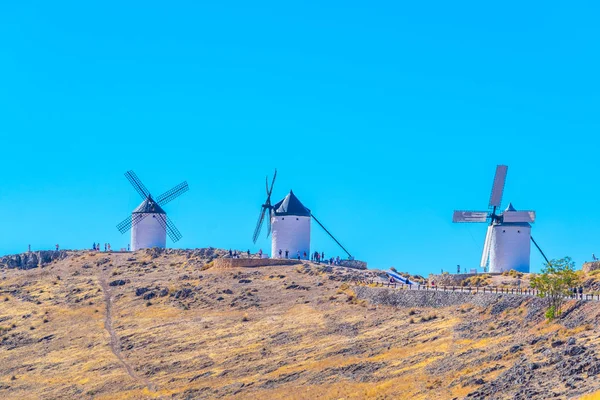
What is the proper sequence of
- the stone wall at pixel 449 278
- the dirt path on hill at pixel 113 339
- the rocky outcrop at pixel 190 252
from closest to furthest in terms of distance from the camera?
the dirt path on hill at pixel 113 339, the stone wall at pixel 449 278, the rocky outcrop at pixel 190 252

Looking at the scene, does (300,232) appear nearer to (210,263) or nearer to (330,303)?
(210,263)

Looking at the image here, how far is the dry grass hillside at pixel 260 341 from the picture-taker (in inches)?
1720

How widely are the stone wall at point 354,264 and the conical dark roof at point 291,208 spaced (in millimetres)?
5772

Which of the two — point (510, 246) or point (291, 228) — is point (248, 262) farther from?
point (510, 246)

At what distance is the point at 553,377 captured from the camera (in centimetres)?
3888

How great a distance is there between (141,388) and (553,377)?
2368 centimetres

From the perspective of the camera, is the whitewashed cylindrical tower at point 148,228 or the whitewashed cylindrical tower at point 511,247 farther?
the whitewashed cylindrical tower at point 148,228

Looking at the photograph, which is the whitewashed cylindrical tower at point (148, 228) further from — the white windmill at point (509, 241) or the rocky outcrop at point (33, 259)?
the white windmill at point (509, 241)

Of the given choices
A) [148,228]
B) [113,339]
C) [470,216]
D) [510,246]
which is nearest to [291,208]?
[470,216]

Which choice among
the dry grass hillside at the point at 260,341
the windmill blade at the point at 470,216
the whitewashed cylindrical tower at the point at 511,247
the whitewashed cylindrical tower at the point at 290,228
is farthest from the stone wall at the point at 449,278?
the whitewashed cylindrical tower at the point at 290,228

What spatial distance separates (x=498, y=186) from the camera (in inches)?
3310

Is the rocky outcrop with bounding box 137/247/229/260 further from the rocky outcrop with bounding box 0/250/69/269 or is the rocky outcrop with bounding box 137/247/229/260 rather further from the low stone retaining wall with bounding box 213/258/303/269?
the rocky outcrop with bounding box 0/250/69/269

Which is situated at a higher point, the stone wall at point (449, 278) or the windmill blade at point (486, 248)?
the windmill blade at point (486, 248)

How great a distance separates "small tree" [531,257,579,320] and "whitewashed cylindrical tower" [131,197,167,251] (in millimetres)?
49543
